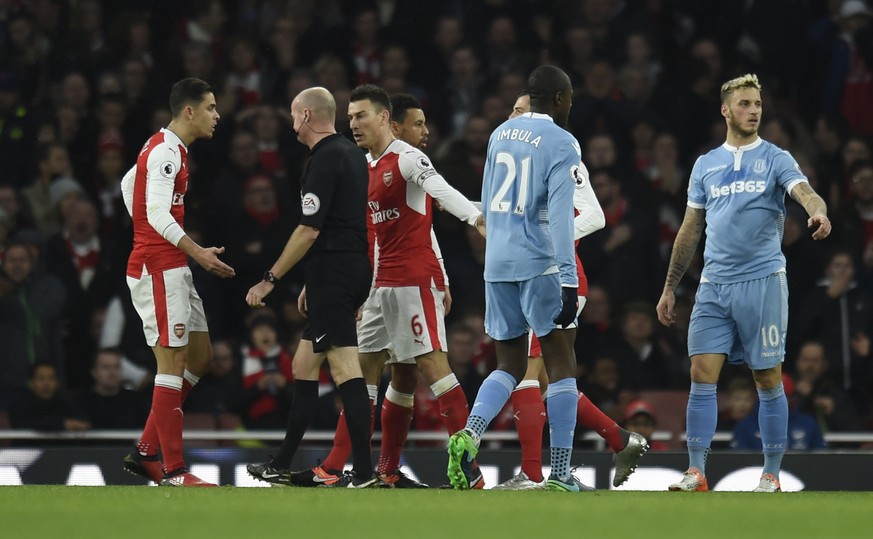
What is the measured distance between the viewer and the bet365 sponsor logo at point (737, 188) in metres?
7.79

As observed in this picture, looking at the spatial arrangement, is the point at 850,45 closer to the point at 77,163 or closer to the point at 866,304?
the point at 866,304

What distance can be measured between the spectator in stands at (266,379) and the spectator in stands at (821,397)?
3850mm

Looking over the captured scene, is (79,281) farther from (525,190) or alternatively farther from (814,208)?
(814,208)

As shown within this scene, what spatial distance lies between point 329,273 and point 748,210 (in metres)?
2.25

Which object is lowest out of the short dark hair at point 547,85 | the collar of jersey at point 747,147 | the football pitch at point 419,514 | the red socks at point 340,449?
the football pitch at point 419,514

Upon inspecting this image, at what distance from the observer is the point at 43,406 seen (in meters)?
10.9

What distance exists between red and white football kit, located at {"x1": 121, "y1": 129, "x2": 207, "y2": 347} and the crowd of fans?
3.11m

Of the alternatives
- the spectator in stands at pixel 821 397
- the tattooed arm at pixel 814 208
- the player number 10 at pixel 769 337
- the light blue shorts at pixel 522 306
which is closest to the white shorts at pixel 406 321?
the light blue shorts at pixel 522 306

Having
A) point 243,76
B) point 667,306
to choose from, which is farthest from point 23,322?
point 667,306

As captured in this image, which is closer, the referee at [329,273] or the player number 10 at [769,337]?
the referee at [329,273]

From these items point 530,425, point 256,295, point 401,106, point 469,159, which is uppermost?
point 469,159

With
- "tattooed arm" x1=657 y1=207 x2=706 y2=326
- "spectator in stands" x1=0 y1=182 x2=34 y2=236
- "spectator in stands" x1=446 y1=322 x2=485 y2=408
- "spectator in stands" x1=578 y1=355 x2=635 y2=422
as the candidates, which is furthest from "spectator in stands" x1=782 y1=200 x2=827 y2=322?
"spectator in stands" x1=0 y1=182 x2=34 y2=236

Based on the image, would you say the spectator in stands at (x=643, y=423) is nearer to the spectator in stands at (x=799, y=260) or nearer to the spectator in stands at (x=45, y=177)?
the spectator in stands at (x=799, y=260)

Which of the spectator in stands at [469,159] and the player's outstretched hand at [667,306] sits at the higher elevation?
the spectator in stands at [469,159]
